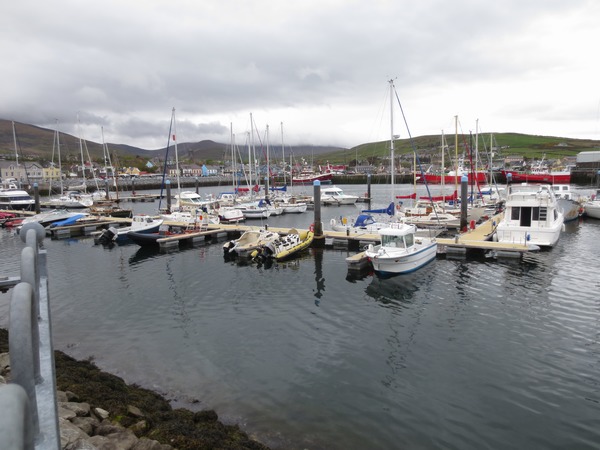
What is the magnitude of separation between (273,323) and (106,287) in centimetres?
1227

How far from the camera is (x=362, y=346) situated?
1573 centimetres

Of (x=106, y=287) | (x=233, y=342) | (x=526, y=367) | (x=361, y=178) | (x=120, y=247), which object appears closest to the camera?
(x=526, y=367)

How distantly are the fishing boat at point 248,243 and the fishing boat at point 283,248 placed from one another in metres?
0.79

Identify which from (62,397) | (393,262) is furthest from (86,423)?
(393,262)

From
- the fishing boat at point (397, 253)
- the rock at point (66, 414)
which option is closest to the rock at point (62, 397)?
the rock at point (66, 414)

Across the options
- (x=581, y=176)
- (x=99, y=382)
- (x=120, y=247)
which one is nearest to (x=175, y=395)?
(x=99, y=382)

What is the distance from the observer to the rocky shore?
8375mm

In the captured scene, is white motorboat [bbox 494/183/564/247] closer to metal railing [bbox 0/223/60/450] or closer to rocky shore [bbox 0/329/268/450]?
rocky shore [bbox 0/329/268/450]

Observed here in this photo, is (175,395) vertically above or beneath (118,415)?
beneath

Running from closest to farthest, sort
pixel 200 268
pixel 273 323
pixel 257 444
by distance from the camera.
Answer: pixel 257 444, pixel 273 323, pixel 200 268

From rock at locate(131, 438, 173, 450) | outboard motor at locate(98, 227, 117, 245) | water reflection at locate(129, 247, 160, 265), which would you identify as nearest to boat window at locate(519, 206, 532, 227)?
water reflection at locate(129, 247, 160, 265)

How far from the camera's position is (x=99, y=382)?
40.7 ft

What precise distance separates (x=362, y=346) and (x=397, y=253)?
Answer: 9.62m

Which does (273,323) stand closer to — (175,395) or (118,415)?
(175,395)
